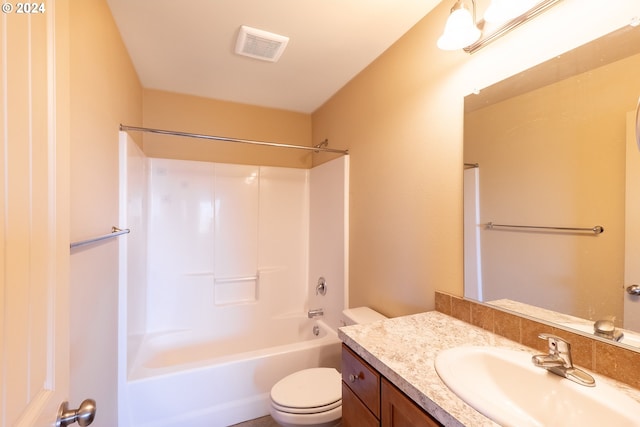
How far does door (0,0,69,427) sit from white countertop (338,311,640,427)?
83cm

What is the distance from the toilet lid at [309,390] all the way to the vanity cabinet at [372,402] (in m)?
0.39

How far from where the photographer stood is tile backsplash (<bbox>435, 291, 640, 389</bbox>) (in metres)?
0.76

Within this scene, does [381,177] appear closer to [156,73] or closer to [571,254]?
[571,254]

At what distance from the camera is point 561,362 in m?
0.79

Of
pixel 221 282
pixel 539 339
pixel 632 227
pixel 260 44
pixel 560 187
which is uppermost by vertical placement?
pixel 260 44

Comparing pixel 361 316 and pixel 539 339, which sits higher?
pixel 539 339

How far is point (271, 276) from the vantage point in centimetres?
278

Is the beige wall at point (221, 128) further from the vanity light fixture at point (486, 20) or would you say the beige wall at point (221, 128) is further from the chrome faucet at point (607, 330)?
the chrome faucet at point (607, 330)

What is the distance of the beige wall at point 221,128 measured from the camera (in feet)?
7.94

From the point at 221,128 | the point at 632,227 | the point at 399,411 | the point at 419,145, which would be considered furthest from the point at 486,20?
the point at 221,128

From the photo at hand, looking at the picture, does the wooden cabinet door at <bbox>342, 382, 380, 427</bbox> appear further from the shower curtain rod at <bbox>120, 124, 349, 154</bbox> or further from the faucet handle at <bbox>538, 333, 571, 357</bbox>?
the shower curtain rod at <bbox>120, 124, 349, 154</bbox>

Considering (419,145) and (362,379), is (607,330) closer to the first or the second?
(362,379)

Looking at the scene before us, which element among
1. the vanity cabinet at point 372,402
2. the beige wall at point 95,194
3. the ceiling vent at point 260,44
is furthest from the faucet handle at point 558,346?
the ceiling vent at point 260,44

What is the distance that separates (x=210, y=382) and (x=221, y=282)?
0.97 metres
